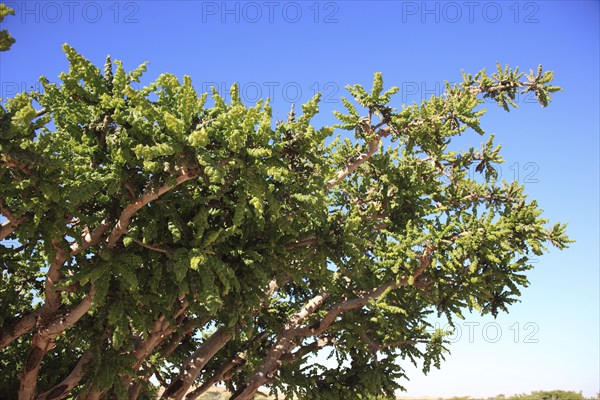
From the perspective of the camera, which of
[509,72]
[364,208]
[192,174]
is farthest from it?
[364,208]

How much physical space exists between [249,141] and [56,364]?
404 inches

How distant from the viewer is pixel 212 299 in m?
9.73

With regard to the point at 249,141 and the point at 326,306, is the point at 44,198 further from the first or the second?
the point at 326,306

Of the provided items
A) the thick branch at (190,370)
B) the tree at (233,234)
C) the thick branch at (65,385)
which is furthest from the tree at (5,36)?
the thick branch at (190,370)

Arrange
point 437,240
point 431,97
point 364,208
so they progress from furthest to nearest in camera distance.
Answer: point 364,208
point 437,240
point 431,97

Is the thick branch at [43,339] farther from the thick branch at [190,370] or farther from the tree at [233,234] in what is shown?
the thick branch at [190,370]

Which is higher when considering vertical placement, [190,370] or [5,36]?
[5,36]

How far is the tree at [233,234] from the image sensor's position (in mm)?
9719

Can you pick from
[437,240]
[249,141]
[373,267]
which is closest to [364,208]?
[373,267]

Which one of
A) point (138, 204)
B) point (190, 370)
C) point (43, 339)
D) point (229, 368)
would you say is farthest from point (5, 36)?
point (229, 368)

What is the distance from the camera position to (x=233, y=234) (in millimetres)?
11133

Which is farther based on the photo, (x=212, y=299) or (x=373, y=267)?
(x=373, y=267)

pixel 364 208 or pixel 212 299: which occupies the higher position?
pixel 364 208

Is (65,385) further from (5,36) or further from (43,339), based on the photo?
(5,36)
